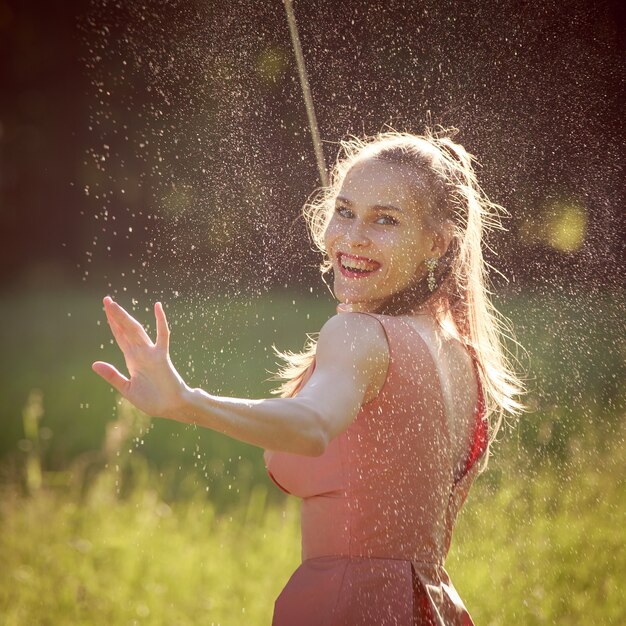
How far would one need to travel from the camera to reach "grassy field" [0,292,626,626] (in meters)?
3.71

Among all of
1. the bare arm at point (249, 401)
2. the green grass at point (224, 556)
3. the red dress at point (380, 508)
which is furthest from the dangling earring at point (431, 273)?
the green grass at point (224, 556)

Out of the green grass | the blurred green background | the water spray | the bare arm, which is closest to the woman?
the bare arm

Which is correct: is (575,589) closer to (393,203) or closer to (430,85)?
(393,203)

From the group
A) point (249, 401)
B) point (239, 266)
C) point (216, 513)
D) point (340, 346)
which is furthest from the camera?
point (239, 266)

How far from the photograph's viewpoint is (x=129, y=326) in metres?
1.81

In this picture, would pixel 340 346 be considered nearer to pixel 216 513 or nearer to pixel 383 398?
pixel 383 398

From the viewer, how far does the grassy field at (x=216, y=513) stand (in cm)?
371

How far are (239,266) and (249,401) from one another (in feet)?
22.2

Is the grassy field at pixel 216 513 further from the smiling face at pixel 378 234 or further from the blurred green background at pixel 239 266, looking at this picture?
the smiling face at pixel 378 234

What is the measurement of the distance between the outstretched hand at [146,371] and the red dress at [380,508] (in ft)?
1.63

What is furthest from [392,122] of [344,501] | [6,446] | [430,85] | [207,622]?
[344,501]

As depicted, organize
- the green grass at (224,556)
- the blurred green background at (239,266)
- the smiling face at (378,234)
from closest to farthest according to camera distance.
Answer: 1. the smiling face at (378,234)
2. the green grass at (224,556)
3. the blurred green background at (239,266)

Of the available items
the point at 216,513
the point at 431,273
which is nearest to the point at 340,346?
the point at 431,273

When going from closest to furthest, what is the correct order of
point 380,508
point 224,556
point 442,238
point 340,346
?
point 340,346, point 380,508, point 442,238, point 224,556
